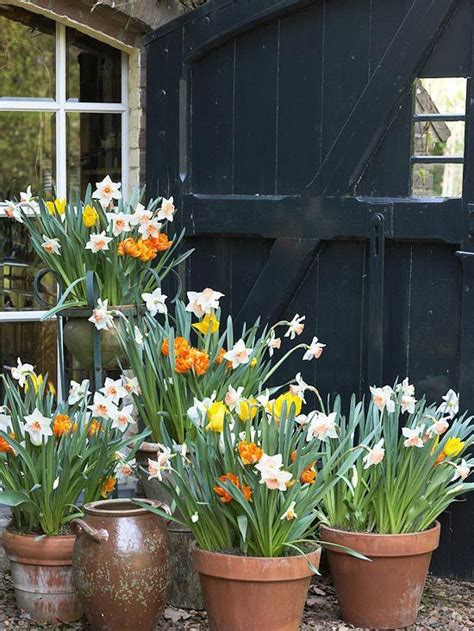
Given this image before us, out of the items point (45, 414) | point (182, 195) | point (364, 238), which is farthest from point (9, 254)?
point (364, 238)

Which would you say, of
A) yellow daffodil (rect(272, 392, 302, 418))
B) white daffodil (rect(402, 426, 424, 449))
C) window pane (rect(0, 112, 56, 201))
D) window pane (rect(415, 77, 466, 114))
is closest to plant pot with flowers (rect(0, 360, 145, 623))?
yellow daffodil (rect(272, 392, 302, 418))

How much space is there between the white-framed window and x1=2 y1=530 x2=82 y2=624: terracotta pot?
1.15m

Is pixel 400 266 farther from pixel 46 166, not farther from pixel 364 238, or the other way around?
pixel 46 166

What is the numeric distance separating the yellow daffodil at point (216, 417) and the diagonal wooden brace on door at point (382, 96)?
3.97 ft

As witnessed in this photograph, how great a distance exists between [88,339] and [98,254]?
31cm

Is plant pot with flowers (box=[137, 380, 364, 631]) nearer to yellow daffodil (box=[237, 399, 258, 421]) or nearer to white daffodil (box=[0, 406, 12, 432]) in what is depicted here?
yellow daffodil (box=[237, 399, 258, 421])

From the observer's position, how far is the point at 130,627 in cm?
360

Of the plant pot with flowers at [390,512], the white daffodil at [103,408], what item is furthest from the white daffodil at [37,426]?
the plant pot with flowers at [390,512]

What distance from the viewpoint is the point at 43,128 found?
476cm

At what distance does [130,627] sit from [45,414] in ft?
2.57

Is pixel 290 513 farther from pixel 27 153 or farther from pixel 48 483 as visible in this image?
pixel 27 153

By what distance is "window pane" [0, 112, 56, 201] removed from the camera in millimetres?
4723

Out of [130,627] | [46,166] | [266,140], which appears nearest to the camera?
[130,627]

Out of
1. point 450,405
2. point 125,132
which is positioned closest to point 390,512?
point 450,405
